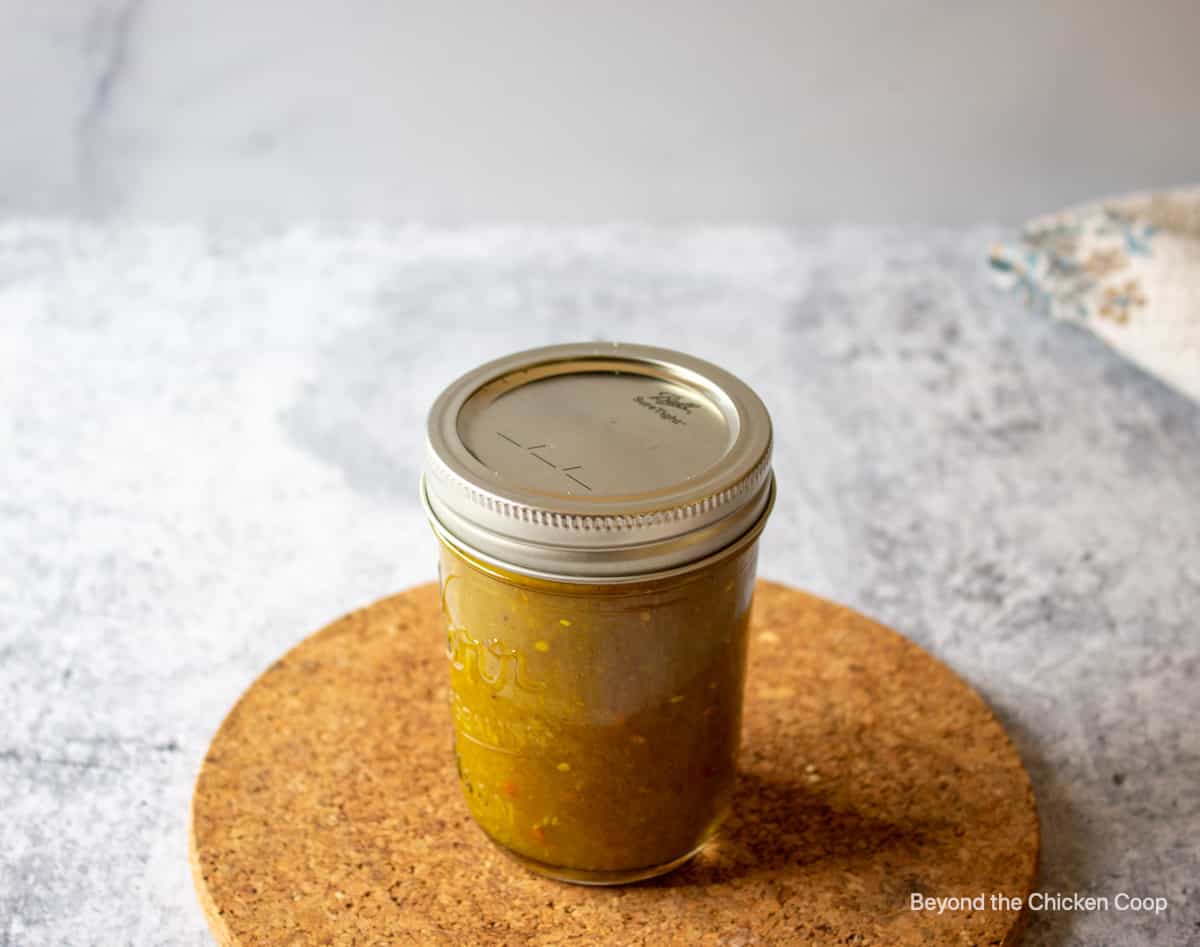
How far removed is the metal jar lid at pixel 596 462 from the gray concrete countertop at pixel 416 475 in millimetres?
369

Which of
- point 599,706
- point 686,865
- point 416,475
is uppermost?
point 599,706

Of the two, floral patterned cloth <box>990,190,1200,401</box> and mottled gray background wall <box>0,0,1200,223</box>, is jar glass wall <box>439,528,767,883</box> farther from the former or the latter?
mottled gray background wall <box>0,0,1200,223</box>

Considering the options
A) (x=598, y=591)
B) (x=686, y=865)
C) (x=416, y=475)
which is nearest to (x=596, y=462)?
(x=598, y=591)

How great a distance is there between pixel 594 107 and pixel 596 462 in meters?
1.26

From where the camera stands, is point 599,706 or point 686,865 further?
point 686,865

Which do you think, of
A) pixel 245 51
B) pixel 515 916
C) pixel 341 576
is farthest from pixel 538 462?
pixel 245 51

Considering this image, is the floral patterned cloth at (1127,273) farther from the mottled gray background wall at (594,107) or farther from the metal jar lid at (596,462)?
the metal jar lid at (596,462)

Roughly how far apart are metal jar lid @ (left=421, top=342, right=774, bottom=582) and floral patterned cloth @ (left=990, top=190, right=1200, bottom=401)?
36.4 inches

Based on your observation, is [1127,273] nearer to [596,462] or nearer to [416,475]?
[416,475]

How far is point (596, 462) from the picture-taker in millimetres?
802

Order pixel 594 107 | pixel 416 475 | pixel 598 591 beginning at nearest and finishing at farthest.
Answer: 1. pixel 598 591
2. pixel 416 475
3. pixel 594 107

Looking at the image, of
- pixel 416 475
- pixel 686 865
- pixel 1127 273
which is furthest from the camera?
pixel 1127 273

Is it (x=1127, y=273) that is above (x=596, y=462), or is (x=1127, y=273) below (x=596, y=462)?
below

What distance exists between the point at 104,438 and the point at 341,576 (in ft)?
1.31
